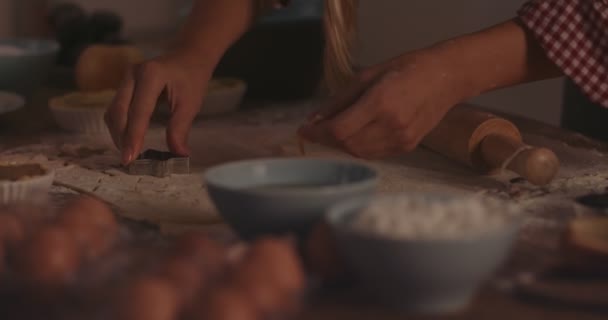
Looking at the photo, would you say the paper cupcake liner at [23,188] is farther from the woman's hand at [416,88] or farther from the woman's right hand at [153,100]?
the woman's hand at [416,88]

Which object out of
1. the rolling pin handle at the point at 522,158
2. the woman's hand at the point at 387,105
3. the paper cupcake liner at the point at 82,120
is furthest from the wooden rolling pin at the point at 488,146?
the paper cupcake liner at the point at 82,120

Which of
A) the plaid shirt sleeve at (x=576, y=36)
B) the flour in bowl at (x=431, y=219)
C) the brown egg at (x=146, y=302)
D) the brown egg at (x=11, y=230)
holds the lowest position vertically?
the brown egg at (x=11, y=230)

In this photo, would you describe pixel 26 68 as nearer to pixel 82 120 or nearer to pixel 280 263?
pixel 82 120

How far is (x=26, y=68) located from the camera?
202 cm

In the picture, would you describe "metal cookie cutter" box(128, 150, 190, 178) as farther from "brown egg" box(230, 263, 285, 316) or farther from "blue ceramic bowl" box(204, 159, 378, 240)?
"brown egg" box(230, 263, 285, 316)

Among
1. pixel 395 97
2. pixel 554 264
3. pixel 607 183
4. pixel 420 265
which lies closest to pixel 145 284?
pixel 420 265

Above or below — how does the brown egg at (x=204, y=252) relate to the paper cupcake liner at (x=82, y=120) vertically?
above

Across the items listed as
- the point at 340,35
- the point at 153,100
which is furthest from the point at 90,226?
the point at 340,35

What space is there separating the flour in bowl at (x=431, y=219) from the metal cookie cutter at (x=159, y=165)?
0.60 meters

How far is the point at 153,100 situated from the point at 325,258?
675mm

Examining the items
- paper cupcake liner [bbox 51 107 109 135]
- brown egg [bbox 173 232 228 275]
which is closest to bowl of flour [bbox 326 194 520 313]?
brown egg [bbox 173 232 228 275]

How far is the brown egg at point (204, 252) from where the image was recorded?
83cm

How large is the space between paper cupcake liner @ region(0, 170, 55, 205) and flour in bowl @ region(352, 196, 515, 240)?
1.55 ft

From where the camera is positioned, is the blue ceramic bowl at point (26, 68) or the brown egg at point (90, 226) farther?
the blue ceramic bowl at point (26, 68)
